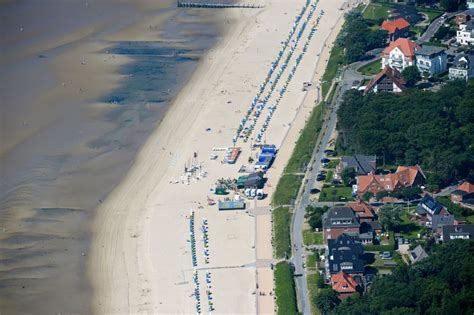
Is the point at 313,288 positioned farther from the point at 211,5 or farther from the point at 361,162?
the point at 211,5

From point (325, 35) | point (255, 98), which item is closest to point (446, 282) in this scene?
point (255, 98)

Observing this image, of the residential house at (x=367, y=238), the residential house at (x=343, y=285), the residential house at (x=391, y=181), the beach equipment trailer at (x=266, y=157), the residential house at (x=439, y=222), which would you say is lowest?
the residential house at (x=343, y=285)

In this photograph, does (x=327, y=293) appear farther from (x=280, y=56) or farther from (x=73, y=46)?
(x=73, y=46)

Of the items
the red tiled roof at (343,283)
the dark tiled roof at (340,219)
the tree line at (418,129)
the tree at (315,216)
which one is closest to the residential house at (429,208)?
the tree line at (418,129)

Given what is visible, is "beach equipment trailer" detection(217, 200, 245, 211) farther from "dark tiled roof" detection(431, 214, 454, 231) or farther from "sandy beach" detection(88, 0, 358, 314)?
"dark tiled roof" detection(431, 214, 454, 231)

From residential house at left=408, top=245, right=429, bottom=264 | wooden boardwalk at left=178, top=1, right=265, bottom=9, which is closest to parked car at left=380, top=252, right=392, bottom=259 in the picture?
residential house at left=408, top=245, right=429, bottom=264

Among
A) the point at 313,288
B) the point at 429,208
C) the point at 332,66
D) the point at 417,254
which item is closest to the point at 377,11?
the point at 332,66

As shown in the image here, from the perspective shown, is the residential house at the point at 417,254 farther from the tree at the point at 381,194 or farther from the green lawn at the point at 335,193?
the green lawn at the point at 335,193
